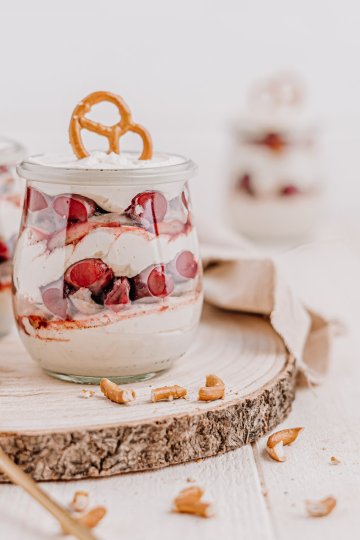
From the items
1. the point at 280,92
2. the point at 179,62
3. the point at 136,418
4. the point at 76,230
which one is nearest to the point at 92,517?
the point at 136,418

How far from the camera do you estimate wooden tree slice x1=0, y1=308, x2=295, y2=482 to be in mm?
1107

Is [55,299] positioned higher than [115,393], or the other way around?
[55,299]

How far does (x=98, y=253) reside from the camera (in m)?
1.19

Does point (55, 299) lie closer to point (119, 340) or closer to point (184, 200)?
point (119, 340)

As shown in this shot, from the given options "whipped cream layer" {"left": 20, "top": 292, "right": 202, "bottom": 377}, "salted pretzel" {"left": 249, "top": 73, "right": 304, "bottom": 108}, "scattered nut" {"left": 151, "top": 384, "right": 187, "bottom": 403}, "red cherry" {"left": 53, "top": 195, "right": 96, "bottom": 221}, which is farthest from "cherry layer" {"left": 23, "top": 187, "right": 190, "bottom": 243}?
"salted pretzel" {"left": 249, "top": 73, "right": 304, "bottom": 108}

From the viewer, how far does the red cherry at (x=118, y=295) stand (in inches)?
47.1

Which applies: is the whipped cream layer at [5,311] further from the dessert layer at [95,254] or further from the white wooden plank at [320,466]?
the white wooden plank at [320,466]

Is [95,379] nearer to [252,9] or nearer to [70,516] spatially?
[70,516]

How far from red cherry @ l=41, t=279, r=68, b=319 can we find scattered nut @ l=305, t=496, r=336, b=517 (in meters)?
0.41

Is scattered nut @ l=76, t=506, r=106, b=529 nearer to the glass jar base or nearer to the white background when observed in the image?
the glass jar base

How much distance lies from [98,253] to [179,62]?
6.35ft

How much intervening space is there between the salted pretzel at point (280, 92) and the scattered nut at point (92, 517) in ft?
6.23

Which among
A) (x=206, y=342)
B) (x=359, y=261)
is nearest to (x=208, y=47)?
(x=359, y=261)

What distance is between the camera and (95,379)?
1.28 m
